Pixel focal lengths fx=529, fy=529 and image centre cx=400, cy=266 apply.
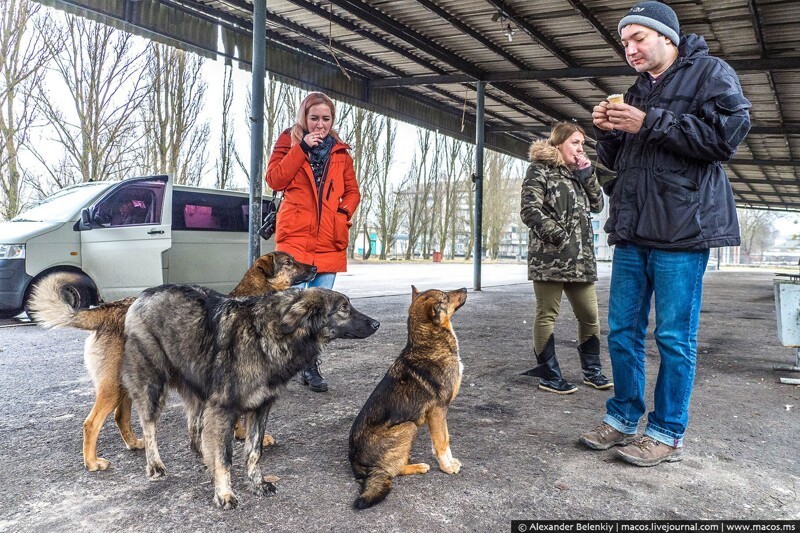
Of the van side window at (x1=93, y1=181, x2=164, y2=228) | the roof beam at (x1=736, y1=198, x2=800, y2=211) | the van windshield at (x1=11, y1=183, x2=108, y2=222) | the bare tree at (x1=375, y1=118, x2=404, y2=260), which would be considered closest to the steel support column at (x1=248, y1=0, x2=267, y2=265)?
the van side window at (x1=93, y1=181, x2=164, y2=228)

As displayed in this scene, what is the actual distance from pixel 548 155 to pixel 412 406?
8.33ft

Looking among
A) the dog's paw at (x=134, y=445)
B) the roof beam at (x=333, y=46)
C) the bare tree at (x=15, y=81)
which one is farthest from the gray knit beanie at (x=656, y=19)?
the bare tree at (x=15, y=81)

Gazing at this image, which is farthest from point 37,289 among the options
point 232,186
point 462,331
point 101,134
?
point 232,186

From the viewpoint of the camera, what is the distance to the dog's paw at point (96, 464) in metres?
2.78

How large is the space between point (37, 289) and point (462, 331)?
17.8 ft

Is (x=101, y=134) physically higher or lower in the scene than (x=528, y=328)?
higher

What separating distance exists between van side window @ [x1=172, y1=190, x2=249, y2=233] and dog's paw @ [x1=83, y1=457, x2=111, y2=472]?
6.20m

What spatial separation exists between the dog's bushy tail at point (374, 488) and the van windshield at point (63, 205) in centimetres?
706

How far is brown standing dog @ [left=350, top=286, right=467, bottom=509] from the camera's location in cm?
261

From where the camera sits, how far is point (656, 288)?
2936 millimetres

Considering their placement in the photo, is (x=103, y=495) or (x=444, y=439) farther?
(x=444, y=439)

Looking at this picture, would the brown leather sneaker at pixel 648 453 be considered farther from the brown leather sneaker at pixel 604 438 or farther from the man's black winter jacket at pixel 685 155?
the man's black winter jacket at pixel 685 155

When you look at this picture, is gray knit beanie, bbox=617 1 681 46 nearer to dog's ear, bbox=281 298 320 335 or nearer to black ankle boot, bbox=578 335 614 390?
dog's ear, bbox=281 298 320 335

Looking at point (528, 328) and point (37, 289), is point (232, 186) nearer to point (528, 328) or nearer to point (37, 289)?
point (528, 328)
